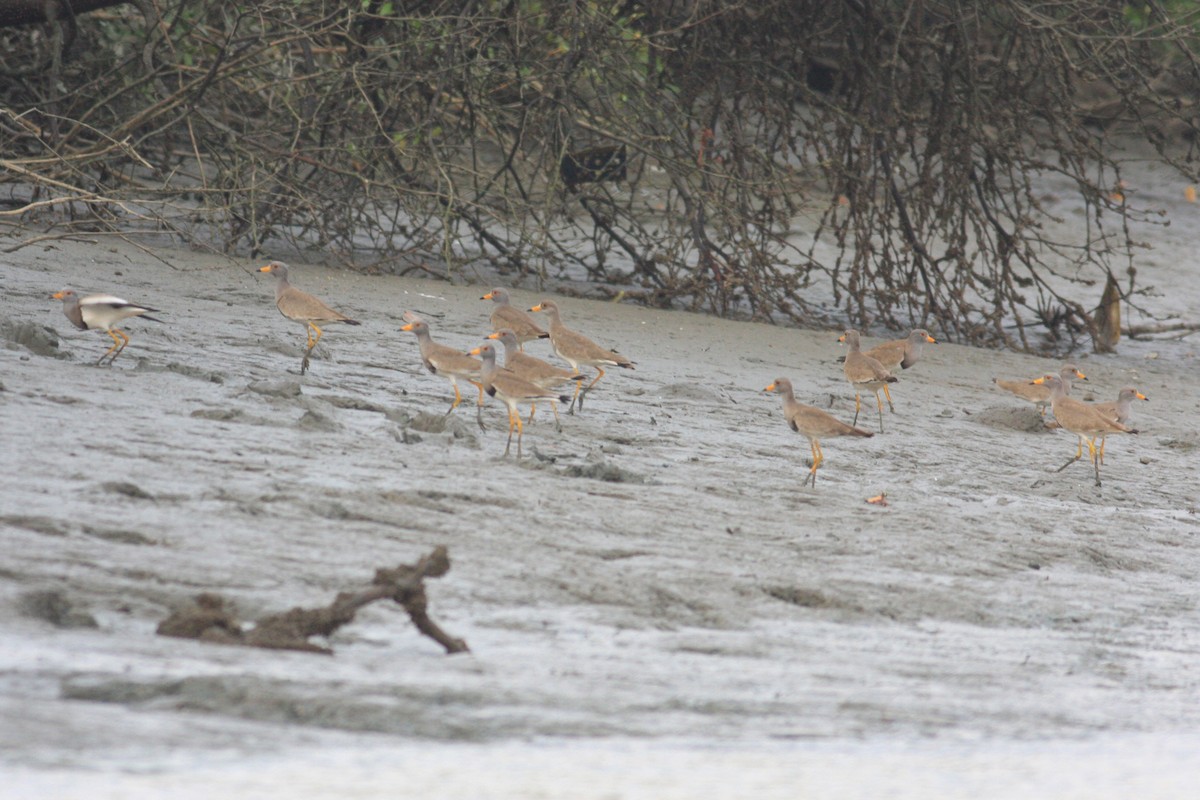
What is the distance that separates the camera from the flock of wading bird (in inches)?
258

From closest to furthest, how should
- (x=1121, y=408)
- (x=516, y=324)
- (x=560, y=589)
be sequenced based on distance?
(x=560, y=589) < (x=1121, y=408) < (x=516, y=324)

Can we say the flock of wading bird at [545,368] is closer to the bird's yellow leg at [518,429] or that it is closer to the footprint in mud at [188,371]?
the bird's yellow leg at [518,429]

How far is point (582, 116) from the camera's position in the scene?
10.4 meters

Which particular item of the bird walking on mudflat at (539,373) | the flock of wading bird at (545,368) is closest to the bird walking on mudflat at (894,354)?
the flock of wading bird at (545,368)

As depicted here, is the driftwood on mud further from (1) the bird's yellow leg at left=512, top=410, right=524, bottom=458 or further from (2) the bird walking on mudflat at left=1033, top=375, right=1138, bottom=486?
(2) the bird walking on mudflat at left=1033, top=375, right=1138, bottom=486

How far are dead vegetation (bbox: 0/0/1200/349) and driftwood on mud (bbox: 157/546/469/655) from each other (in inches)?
243

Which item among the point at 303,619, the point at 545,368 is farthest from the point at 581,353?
the point at 303,619

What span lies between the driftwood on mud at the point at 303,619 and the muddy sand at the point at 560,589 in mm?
54

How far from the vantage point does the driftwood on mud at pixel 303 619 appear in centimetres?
354

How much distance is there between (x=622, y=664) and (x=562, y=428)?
2991 mm

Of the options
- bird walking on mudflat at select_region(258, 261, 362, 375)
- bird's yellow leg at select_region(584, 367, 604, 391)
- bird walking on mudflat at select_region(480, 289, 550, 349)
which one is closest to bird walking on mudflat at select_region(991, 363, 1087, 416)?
bird's yellow leg at select_region(584, 367, 604, 391)

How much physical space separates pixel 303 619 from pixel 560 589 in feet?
3.21

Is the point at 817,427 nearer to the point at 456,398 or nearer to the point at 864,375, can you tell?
the point at 864,375

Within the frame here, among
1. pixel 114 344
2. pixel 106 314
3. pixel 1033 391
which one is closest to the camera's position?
pixel 106 314
